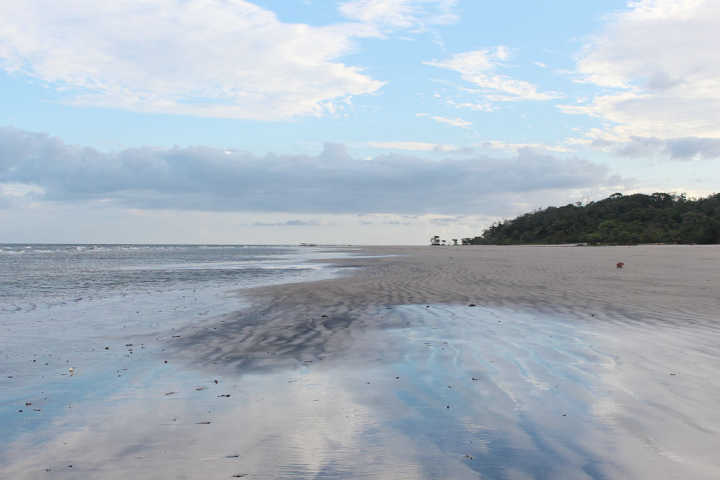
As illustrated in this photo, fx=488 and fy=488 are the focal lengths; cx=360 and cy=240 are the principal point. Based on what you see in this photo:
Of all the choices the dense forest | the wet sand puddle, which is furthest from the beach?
the dense forest

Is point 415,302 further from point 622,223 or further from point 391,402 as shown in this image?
point 622,223

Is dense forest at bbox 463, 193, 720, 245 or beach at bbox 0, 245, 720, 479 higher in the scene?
dense forest at bbox 463, 193, 720, 245

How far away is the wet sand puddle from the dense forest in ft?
228

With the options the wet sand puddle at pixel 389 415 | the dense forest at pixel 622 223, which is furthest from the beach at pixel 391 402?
the dense forest at pixel 622 223

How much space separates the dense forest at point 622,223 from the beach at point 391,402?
2690 inches

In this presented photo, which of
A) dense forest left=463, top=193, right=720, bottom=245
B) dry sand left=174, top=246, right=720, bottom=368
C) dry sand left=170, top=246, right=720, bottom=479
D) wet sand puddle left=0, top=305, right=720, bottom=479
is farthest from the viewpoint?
→ dense forest left=463, top=193, right=720, bottom=245

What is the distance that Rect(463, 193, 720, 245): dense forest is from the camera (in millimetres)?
70000

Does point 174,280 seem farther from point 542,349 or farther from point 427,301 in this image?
point 542,349

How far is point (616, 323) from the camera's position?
365 inches

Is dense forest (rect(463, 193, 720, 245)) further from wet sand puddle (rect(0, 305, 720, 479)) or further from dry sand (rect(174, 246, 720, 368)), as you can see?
wet sand puddle (rect(0, 305, 720, 479))

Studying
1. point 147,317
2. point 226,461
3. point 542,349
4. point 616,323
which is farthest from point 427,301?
point 226,461

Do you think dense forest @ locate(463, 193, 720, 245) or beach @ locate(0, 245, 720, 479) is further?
dense forest @ locate(463, 193, 720, 245)

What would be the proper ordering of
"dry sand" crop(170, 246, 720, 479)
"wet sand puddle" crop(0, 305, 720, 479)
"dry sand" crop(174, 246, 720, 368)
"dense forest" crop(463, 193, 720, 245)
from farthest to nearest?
"dense forest" crop(463, 193, 720, 245) → "dry sand" crop(174, 246, 720, 368) → "dry sand" crop(170, 246, 720, 479) → "wet sand puddle" crop(0, 305, 720, 479)

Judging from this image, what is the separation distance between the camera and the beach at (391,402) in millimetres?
3562
